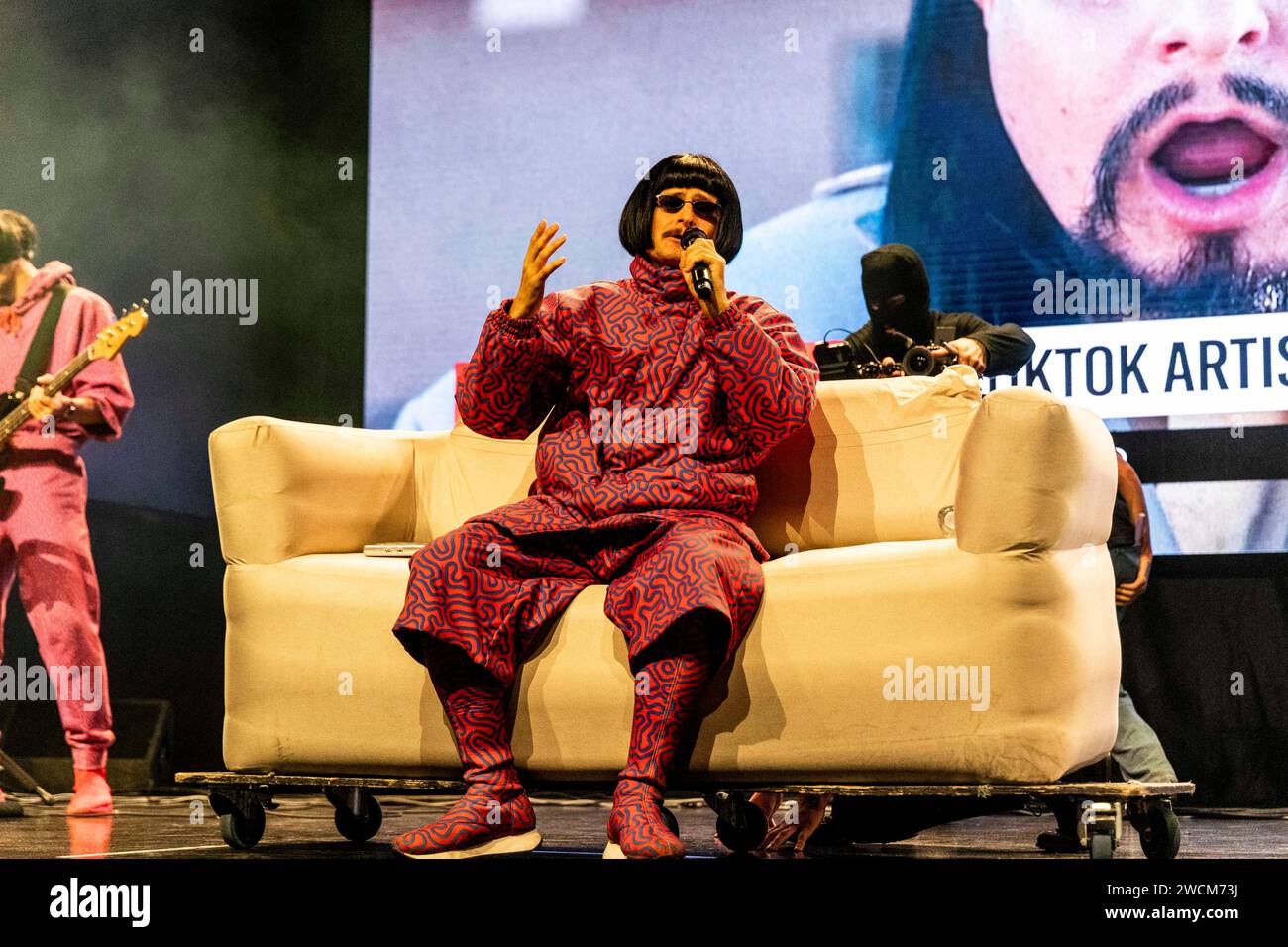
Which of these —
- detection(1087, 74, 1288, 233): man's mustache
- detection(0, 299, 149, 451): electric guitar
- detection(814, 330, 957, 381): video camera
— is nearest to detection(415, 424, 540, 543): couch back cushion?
detection(814, 330, 957, 381): video camera

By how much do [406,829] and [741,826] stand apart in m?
0.93

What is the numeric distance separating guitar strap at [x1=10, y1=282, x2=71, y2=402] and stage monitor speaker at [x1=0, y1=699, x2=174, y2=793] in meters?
1.11

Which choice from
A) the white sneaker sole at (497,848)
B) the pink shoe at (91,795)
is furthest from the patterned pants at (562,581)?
the pink shoe at (91,795)

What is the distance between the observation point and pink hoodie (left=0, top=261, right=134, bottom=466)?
4.02m

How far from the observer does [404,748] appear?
237cm

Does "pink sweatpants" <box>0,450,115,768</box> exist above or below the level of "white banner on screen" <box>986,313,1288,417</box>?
below

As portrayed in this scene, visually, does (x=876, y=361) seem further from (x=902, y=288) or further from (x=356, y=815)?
(x=356, y=815)

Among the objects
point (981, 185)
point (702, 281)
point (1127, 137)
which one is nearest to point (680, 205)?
point (702, 281)

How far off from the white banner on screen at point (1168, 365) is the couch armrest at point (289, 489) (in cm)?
207

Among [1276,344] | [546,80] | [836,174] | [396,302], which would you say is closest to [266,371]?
[396,302]

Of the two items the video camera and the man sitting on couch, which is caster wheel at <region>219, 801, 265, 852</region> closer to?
the man sitting on couch

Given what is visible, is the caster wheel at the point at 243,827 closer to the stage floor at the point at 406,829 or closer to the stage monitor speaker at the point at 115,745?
the stage floor at the point at 406,829

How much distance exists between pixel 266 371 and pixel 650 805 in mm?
3261
